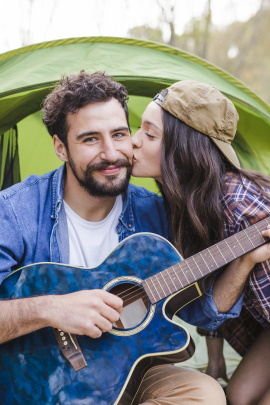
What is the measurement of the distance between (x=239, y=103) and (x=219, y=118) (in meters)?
0.55

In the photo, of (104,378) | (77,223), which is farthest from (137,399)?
(77,223)

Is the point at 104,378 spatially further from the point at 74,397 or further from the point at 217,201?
the point at 217,201

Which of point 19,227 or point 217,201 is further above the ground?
point 19,227

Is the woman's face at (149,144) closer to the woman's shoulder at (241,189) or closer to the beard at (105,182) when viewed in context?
the beard at (105,182)

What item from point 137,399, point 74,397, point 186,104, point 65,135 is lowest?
point 137,399

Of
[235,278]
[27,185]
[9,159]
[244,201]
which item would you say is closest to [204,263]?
[235,278]

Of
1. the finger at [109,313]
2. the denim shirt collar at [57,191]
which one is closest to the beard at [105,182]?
the denim shirt collar at [57,191]

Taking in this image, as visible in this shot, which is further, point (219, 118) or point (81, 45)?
point (81, 45)

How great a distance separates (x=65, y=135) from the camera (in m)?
1.89

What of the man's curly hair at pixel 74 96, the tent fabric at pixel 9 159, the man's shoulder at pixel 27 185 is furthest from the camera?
the tent fabric at pixel 9 159

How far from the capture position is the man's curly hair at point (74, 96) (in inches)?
72.1

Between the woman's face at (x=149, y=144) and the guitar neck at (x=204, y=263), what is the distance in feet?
1.33

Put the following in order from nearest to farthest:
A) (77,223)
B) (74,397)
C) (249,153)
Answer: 1. (74,397)
2. (77,223)
3. (249,153)

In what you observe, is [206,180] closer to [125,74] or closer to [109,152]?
[109,152]
